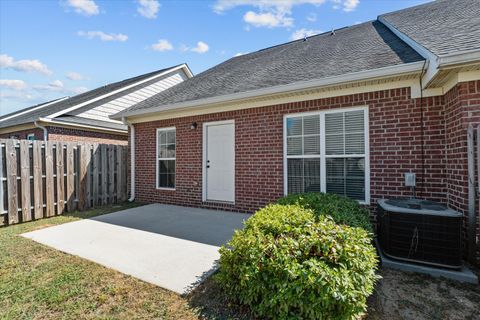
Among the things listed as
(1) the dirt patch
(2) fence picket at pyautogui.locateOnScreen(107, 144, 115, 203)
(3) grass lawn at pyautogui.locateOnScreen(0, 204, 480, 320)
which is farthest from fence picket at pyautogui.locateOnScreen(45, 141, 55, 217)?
(1) the dirt patch

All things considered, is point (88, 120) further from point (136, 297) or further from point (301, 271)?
point (301, 271)

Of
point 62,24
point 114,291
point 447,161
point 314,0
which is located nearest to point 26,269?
point 114,291

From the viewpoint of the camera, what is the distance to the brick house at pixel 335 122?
4066mm

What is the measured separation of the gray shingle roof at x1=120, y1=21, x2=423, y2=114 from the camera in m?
4.96

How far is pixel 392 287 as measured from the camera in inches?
116

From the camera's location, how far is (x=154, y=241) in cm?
439

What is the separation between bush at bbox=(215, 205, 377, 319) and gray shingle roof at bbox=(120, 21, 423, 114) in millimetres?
3533

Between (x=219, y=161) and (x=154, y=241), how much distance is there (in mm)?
3016

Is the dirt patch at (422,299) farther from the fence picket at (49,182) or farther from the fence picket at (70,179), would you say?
the fence picket at (70,179)

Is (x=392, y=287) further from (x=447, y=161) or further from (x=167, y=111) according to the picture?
(x=167, y=111)

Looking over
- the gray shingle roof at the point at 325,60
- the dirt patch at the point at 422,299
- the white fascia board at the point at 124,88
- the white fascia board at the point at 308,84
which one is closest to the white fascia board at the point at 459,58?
the white fascia board at the point at 308,84

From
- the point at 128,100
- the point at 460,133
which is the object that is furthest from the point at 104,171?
the point at 460,133

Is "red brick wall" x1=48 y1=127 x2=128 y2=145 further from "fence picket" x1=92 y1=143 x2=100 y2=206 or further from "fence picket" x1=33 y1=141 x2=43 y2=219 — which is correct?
"fence picket" x1=33 y1=141 x2=43 y2=219

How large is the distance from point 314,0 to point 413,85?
201 inches
